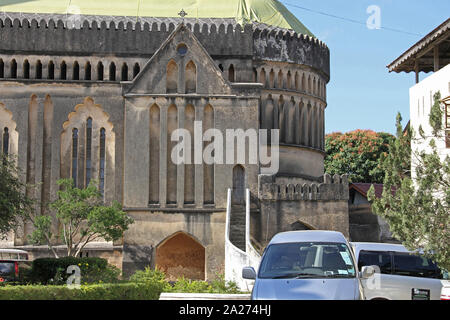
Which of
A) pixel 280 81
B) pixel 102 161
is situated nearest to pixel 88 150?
pixel 102 161

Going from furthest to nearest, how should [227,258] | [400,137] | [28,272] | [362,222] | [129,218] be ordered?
[362,222] < [129,218] < [227,258] < [28,272] < [400,137]

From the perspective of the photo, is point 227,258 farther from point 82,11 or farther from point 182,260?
point 82,11

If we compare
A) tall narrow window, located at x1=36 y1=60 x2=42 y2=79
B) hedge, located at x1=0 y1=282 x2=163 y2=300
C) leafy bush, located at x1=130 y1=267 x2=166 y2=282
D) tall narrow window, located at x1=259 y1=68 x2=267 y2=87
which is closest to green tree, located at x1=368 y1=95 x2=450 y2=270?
hedge, located at x1=0 y1=282 x2=163 y2=300

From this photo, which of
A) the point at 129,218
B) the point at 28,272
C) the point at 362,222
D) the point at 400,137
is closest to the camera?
the point at 400,137

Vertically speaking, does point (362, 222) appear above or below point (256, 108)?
below

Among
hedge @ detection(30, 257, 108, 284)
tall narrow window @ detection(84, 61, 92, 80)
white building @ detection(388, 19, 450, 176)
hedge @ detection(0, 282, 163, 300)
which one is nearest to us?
hedge @ detection(0, 282, 163, 300)

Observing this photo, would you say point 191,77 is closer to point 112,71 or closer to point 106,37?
point 112,71

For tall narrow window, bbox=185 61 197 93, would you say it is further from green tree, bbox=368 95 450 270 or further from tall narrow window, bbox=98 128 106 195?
green tree, bbox=368 95 450 270

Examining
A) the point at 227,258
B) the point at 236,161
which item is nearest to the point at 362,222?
the point at 236,161

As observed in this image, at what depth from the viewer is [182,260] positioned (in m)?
37.9

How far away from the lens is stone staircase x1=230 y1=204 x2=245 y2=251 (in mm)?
33656

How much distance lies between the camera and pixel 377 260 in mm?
20172

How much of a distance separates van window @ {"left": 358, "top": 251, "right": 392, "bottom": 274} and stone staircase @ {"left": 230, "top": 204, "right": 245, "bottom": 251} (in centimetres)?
1334

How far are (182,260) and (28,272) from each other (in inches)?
384
